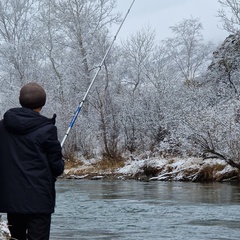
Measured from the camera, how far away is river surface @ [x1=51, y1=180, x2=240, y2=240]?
8.64 metres

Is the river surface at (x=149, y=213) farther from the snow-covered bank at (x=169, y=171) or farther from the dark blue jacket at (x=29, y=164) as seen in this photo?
the dark blue jacket at (x=29, y=164)

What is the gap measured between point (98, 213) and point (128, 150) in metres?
15.1

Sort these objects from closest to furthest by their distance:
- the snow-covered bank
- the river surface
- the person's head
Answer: the person's head < the river surface < the snow-covered bank

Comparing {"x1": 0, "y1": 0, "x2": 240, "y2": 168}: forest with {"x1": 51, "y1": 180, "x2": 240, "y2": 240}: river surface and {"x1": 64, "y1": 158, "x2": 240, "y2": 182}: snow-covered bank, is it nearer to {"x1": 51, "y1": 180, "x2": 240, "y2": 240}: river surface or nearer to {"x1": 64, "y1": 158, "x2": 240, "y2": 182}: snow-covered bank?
{"x1": 64, "y1": 158, "x2": 240, "y2": 182}: snow-covered bank

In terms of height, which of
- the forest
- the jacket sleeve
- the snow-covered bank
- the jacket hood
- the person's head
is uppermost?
the forest

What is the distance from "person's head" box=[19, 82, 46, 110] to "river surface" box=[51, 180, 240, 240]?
194 inches

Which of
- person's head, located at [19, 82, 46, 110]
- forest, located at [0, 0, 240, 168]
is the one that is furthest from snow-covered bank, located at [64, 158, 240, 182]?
person's head, located at [19, 82, 46, 110]

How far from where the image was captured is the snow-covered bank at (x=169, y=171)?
1861 centimetres

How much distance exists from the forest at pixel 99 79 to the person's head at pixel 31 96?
737 inches

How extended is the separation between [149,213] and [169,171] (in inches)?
385

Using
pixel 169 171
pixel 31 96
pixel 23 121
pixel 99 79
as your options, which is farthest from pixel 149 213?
pixel 99 79

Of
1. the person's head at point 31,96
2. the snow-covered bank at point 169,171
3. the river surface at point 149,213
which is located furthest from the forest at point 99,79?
the person's head at point 31,96

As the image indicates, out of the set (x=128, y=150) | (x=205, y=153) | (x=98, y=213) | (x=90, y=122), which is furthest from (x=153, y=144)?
(x=98, y=213)

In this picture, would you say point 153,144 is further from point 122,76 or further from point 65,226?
point 65,226
